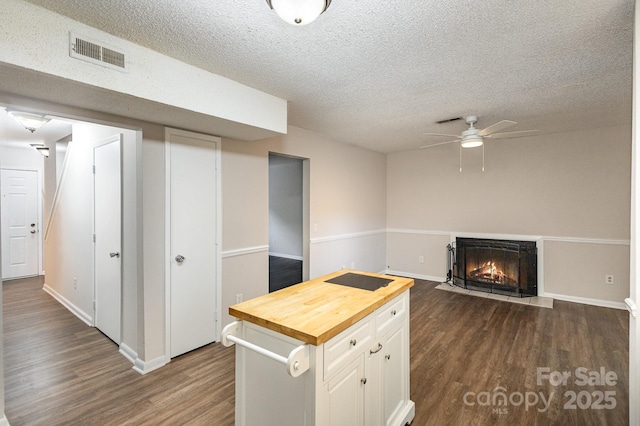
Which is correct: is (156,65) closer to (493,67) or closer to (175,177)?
(175,177)

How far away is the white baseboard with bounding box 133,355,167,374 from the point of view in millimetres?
2627

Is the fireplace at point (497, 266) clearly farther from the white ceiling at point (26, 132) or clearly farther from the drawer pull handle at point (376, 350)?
the white ceiling at point (26, 132)

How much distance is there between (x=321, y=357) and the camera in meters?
1.30

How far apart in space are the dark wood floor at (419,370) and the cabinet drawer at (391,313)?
2.53 feet

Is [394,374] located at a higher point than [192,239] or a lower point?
lower

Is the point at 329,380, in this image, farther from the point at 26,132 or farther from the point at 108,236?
the point at 26,132

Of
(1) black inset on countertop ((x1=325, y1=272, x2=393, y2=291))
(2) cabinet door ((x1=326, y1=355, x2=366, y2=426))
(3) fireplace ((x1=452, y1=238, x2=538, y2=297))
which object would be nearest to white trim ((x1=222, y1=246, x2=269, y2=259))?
(1) black inset on countertop ((x1=325, y1=272, x2=393, y2=291))

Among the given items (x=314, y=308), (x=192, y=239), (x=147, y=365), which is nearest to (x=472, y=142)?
(x=314, y=308)

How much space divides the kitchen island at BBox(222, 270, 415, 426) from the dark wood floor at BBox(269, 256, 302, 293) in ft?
10.2

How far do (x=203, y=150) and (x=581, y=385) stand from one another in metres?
4.05

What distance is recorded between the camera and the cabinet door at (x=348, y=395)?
4.52 feet

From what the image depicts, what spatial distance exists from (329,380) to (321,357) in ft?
Answer: 0.48

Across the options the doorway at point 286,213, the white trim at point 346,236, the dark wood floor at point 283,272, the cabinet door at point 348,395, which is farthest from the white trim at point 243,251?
the doorway at point 286,213

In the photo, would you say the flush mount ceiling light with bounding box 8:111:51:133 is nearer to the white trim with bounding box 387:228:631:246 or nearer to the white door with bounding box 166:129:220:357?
the white door with bounding box 166:129:220:357
